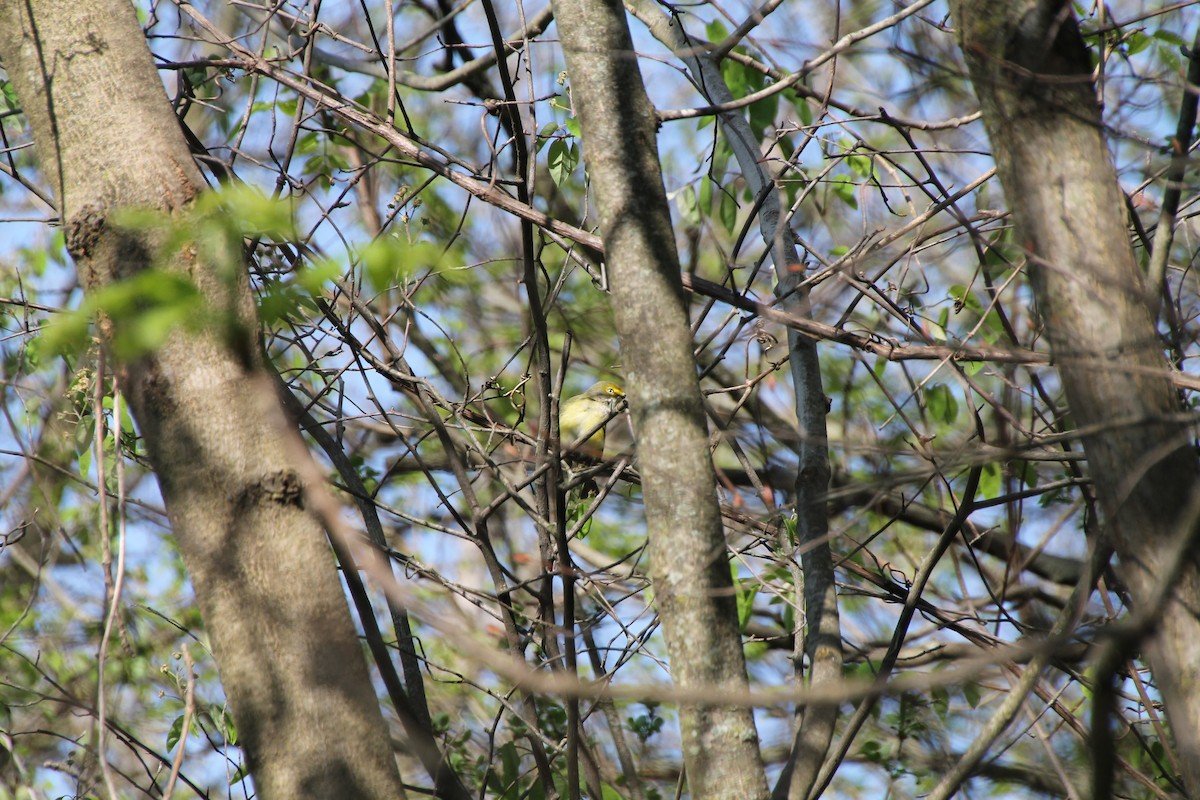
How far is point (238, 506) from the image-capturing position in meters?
1.50

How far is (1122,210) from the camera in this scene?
1.60m

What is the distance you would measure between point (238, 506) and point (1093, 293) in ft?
4.50

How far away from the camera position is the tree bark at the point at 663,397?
67.4 inches

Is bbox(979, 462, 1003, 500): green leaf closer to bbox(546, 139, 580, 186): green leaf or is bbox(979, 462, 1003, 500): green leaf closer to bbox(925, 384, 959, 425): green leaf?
bbox(925, 384, 959, 425): green leaf

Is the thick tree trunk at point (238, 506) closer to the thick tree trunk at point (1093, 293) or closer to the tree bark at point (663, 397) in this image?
the tree bark at point (663, 397)

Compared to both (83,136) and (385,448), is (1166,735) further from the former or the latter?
(385,448)

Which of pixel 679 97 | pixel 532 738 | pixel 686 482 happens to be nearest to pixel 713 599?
pixel 686 482

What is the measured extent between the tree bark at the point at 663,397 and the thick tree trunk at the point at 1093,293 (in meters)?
0.62

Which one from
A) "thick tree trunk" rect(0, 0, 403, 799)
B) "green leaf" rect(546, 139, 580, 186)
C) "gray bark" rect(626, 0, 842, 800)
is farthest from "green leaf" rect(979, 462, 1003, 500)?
"thick tree trunk" rect(0, 0, 403, 799)

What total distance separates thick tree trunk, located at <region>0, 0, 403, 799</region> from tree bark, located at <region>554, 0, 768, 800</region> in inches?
21.3

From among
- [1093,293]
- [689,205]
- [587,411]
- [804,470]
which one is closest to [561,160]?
[804,470]

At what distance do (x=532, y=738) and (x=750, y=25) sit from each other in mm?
1959

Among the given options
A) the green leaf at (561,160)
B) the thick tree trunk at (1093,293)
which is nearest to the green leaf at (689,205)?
the green leaf at (561,160)

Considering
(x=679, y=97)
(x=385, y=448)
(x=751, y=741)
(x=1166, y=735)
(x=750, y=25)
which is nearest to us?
(x=751, y=741)
